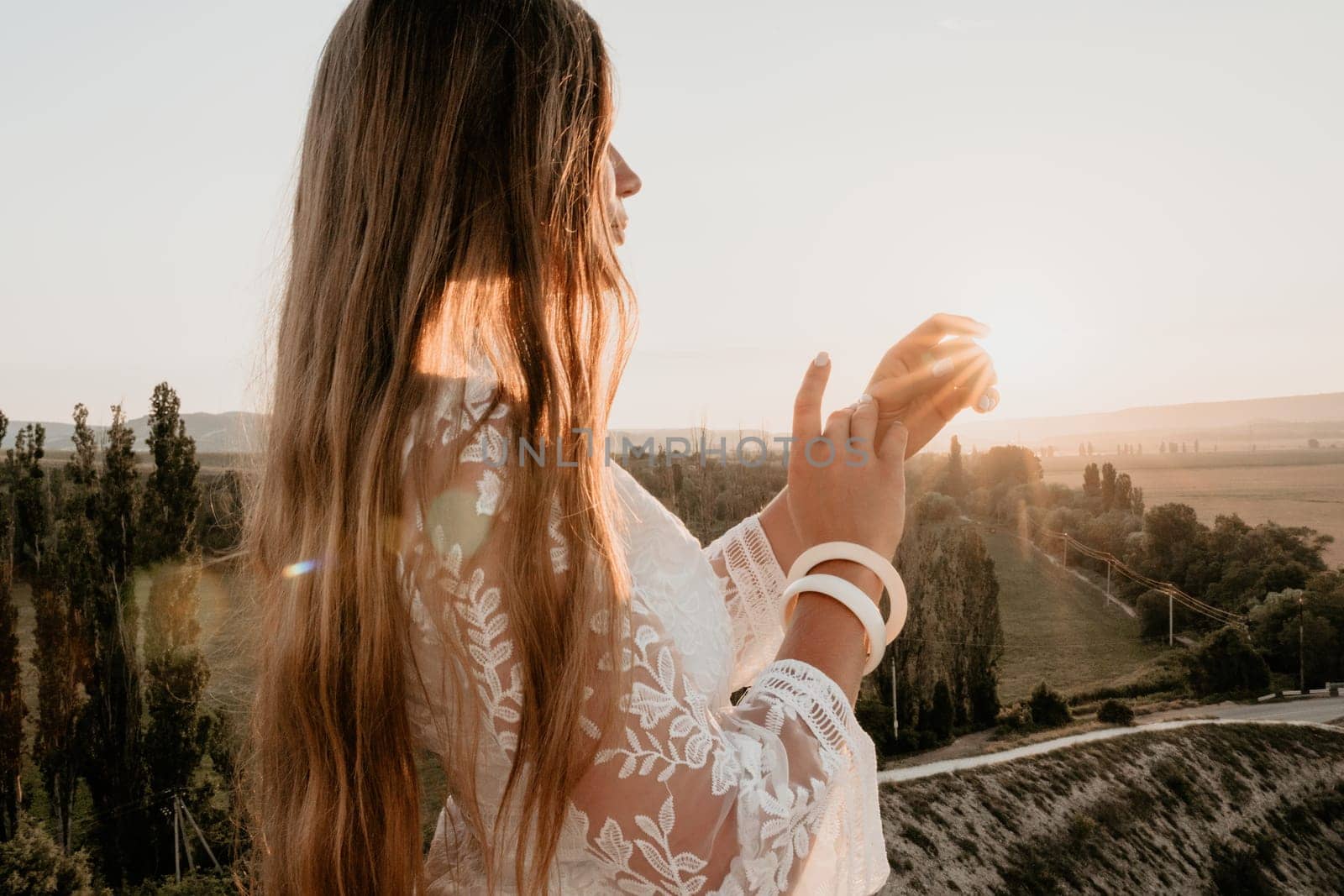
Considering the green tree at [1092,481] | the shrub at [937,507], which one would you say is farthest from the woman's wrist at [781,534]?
the green tree at [1092,481]

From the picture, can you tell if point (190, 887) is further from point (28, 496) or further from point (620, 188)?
point (620, 188)

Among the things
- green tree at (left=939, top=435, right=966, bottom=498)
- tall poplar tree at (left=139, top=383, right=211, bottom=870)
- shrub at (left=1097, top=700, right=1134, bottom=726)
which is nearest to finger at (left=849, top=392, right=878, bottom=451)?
tall poplar tree at (left=139, top=383, right=211, bottom=870)

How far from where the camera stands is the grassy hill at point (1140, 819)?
22.6 meters

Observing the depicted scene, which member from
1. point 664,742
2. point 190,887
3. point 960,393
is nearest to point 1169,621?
point 190,887

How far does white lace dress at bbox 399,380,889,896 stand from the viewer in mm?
877

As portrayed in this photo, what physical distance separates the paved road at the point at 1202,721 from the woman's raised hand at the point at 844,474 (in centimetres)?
2609

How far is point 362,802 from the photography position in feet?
3.26

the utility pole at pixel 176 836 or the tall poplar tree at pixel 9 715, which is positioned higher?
the tall poplar tree at pixel 9 715

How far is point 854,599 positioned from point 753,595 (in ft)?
1.91

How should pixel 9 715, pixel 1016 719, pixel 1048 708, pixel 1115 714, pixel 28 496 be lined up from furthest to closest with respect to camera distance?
pixel 1115 714 → pixel 1048 708 → pixel 1016 719 → pixel 28 496 → pixel 9 715

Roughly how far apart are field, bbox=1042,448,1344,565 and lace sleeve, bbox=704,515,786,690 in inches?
2507

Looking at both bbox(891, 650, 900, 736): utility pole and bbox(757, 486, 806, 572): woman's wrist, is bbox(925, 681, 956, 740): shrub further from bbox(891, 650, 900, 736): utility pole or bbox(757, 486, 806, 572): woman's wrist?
bbox(757, 486, 806, 572): woman's wrist

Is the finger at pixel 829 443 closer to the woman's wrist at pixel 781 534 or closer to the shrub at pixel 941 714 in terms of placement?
the woman's wrist at pixel 781 534

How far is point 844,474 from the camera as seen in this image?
1.16 metres
